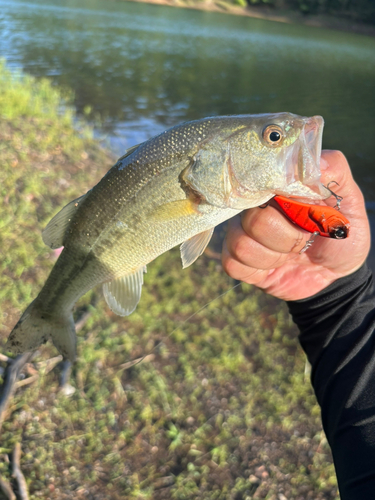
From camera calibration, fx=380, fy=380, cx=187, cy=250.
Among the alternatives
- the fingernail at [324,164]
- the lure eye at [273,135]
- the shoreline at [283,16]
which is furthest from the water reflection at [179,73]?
the shoreline at [283,16]

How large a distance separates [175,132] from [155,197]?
362 mm

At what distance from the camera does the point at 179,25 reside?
38188mm

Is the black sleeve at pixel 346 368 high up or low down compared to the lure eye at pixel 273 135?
down

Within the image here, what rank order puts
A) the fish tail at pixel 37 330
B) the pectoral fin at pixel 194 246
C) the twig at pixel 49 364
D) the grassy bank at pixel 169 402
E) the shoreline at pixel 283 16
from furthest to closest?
the shoreline at pixel 283 16 < the twig at pixel 49 364 < the grassy bank at pixel 169 402 < the fish tail at pixel 37 330 < the pectoral fin at pixel 194 246

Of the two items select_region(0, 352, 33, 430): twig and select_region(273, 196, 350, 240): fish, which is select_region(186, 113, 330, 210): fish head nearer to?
select_region(273, 196, 350, 240): fish

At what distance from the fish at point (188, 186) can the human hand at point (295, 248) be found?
285mm

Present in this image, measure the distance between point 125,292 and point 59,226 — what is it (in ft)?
1.78

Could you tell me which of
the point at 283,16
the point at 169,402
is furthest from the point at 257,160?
the point at 283,16

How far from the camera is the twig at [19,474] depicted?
8.95 feet

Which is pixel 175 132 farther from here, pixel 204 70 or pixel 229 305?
pixel 204 70

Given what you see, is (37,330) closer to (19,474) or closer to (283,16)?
(19,474)

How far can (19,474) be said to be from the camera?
2.82 meters

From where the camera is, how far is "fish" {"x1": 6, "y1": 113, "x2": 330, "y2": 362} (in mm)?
1927

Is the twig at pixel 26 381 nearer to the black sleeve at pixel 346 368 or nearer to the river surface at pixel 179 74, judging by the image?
the black sleeve at pixel 346 368
